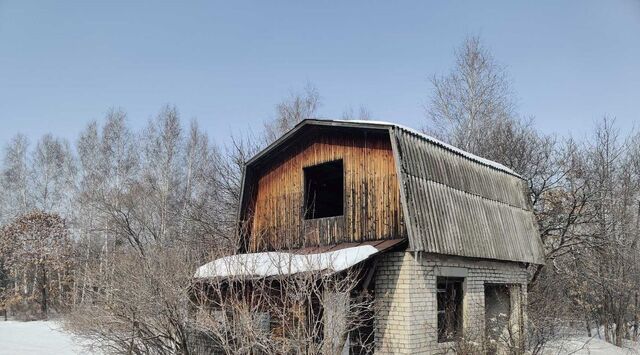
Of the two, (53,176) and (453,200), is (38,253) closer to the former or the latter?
(53,176)

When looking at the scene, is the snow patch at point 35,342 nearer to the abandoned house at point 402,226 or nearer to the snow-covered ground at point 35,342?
the snow-covered ground at point 35,342

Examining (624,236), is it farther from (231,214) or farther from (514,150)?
(231,214)

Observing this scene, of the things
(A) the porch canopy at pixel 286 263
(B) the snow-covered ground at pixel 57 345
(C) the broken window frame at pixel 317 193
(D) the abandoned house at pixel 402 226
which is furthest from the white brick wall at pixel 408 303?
(B) the snow-covered ground at pixel 57 345

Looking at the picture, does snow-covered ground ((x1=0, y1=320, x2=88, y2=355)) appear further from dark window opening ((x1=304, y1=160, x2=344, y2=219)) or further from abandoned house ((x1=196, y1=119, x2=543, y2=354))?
dark window opening ((x1=304, y1=160, x2=344, y2=219))

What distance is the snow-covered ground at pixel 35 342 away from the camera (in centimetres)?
1391

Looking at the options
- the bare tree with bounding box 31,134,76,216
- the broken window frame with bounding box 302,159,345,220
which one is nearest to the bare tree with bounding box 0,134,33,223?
the bare tree with bounding box 31,134,76,216

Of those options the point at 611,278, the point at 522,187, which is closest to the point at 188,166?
the point at 522,187

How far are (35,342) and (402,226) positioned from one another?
14.0 meters

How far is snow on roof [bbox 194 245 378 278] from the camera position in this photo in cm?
823

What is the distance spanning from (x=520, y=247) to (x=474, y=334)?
3.51m

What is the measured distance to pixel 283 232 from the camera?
471 inches

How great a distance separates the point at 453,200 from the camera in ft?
35.5

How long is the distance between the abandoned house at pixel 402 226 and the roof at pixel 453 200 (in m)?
0.03

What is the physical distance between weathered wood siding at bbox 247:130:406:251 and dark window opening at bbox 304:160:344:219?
0.32 meters
